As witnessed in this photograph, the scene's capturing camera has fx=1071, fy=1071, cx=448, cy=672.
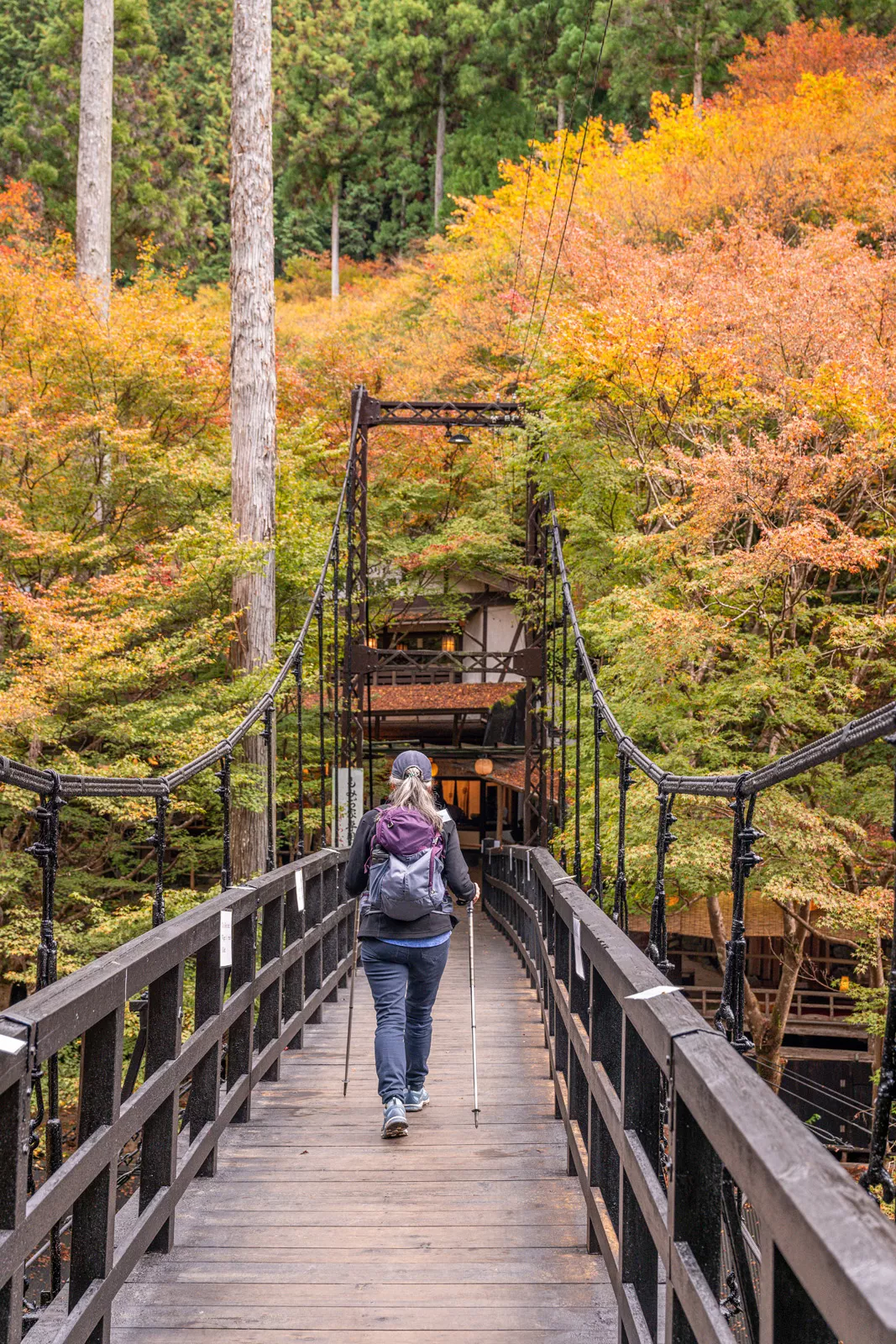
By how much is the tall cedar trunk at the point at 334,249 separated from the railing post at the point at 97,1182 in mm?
A: 29539

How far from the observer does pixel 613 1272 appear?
2453 mm

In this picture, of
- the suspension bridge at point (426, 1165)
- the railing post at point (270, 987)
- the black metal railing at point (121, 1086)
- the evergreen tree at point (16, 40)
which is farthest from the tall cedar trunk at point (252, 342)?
the evergreen tree at point (16, 40)

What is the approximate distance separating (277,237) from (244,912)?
31471mm

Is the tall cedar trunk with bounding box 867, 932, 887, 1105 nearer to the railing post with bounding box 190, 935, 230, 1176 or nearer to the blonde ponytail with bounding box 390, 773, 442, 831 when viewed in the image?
the blonde ponytail with bounding box 390, 773, 442, 831

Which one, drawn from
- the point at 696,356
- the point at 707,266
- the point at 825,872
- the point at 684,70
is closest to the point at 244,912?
the point at 825,872

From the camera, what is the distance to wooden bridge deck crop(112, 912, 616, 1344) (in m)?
2.51

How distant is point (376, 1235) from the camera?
119 inches

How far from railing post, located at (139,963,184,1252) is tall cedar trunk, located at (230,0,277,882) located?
7.93 m

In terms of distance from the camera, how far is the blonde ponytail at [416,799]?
4055 mm

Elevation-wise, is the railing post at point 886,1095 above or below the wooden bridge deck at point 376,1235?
above

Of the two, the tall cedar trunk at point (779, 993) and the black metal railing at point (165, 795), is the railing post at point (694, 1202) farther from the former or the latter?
the tall cedar trunk at point (779, 993)

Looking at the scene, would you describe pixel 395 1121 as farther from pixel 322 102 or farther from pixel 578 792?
pixel 322 102

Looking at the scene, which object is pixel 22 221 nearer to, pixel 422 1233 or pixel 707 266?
pixel 707 266

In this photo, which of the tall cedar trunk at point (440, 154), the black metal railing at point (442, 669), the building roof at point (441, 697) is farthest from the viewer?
the tall cedar trunk at point (440, 154)
